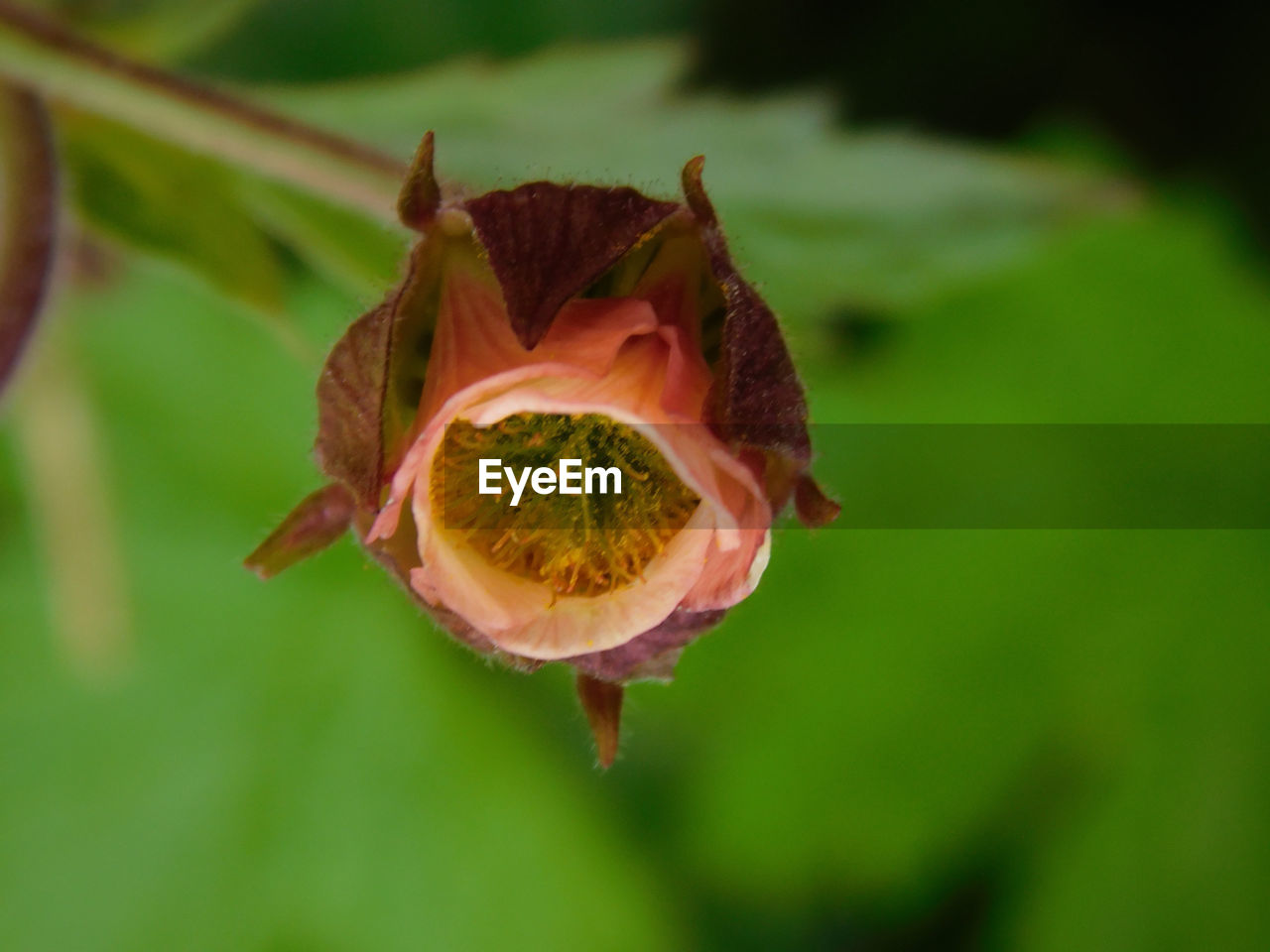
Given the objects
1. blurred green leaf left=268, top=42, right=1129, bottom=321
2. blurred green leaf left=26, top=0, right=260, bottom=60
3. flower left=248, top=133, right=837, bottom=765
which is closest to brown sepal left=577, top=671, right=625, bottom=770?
flower left=248, top=133, right=837, bottom=765

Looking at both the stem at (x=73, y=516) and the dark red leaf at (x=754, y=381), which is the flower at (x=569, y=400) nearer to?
the dark red leaf at (x=754, y=381)

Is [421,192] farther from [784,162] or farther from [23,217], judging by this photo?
[784,162]

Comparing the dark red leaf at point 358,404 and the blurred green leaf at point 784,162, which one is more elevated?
the blurred green leaf at point 784,162

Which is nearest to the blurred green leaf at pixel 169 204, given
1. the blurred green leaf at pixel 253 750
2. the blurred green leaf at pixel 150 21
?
the blurred green leaf at pixel 150 21

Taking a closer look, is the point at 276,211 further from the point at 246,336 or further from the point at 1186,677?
the point at 1186,677

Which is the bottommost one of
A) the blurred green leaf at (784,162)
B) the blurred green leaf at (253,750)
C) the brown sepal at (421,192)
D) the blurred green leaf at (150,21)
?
the blurred green leaf at (253,750)

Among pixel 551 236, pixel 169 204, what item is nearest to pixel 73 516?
pixel 169 204
